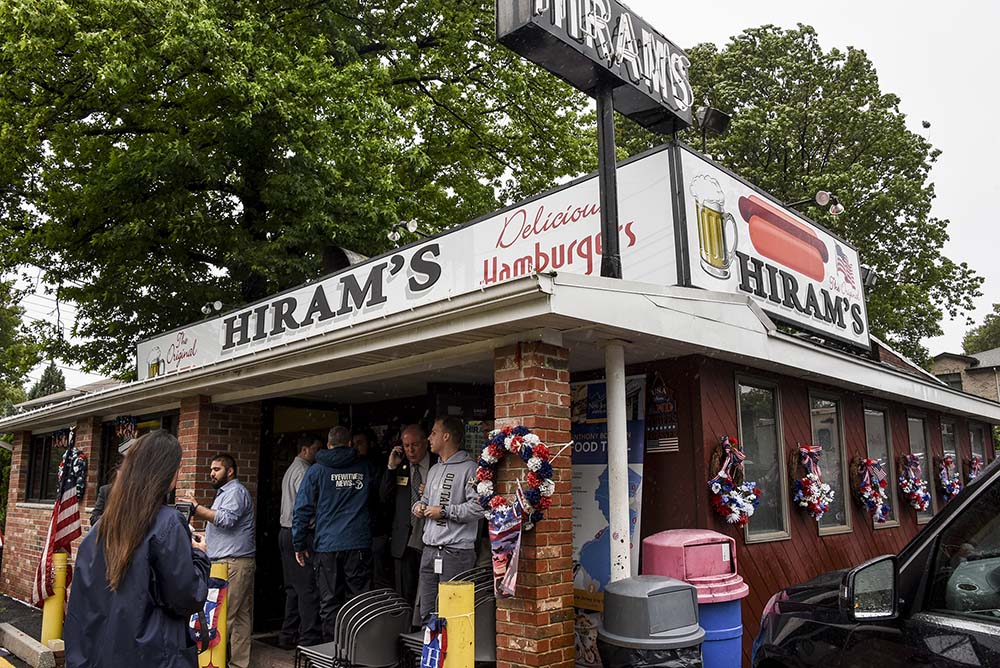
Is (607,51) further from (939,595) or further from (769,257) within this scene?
(939,595)

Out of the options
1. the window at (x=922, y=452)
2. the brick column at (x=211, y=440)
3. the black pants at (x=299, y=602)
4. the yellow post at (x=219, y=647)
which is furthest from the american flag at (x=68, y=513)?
the window at (x=922, y=452)

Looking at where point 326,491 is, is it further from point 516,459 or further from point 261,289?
point 261,289

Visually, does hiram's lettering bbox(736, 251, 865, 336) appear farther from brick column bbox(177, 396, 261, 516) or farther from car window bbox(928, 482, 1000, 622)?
brick column bbox(177, 396, 261, 516)

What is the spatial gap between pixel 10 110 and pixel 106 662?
1154 centimetres

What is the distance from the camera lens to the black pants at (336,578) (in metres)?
6.54

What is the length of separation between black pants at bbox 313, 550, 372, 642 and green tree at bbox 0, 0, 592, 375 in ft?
17.1

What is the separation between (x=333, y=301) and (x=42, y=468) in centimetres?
692

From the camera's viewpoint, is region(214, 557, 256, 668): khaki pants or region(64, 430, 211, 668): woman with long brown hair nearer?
region(64, 430, 211, 668): woman with long brown hair

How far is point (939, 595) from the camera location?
8.18 ft

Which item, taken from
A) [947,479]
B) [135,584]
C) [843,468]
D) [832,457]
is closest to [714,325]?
[832,457]

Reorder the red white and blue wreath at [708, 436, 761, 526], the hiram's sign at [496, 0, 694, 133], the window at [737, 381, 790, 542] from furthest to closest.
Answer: the window at [737, 381, 790, 542] → the red white and blue wreath at [708, 436, 761, 526] → the hiram's sign at [496, 0, 694, 133]

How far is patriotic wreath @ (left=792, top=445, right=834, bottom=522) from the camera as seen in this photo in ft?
22.5

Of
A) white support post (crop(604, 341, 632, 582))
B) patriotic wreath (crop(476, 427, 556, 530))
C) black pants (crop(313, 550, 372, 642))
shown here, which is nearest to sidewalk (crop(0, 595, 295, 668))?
black pants (crop(313, 550, 372, 642))

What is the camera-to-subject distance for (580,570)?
5902mm
